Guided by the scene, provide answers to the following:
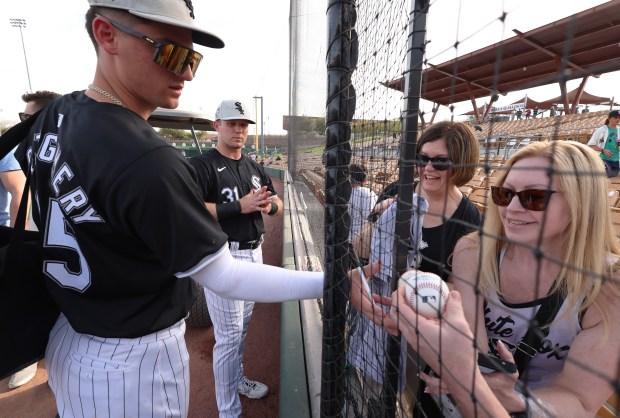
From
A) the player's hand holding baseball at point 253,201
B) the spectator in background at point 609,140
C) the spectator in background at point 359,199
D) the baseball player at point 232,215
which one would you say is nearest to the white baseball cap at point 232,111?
the baseball player at point 232,215

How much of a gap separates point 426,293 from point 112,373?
96 centimetres

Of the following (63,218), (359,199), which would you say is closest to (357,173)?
(359,199)

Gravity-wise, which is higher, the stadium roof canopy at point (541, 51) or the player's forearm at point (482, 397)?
the stadium roof canopy at point (541, 51)

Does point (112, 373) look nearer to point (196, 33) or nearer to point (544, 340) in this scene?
point (196, 33)

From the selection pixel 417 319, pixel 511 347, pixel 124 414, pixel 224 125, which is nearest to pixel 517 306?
pixel 511 347

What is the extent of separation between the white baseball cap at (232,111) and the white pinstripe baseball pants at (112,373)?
1.72 meters

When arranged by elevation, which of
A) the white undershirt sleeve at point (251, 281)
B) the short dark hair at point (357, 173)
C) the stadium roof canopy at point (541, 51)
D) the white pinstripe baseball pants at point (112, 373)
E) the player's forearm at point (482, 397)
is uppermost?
the stadium roof canopy at point (541, 51)

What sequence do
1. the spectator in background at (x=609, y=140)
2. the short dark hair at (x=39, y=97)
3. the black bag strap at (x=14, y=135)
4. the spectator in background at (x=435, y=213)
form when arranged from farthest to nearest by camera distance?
1. the spectator in background at (x=609, y=140)
2. the short dark hair at (x=39, y=97)
3. the spectator in background at (x=435, y=213)
4. the black bag strap at (x=14, y=135)

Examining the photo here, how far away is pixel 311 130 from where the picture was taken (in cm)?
478

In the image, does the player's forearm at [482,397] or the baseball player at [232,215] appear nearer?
the player's forearm at [482,397]

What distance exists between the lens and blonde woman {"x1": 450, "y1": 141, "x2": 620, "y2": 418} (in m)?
0.92

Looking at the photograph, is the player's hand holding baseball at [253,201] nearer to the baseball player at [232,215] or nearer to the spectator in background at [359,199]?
the baseball player at [232,215]

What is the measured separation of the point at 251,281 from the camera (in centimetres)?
98

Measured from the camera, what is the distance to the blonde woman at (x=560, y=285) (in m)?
0.92
